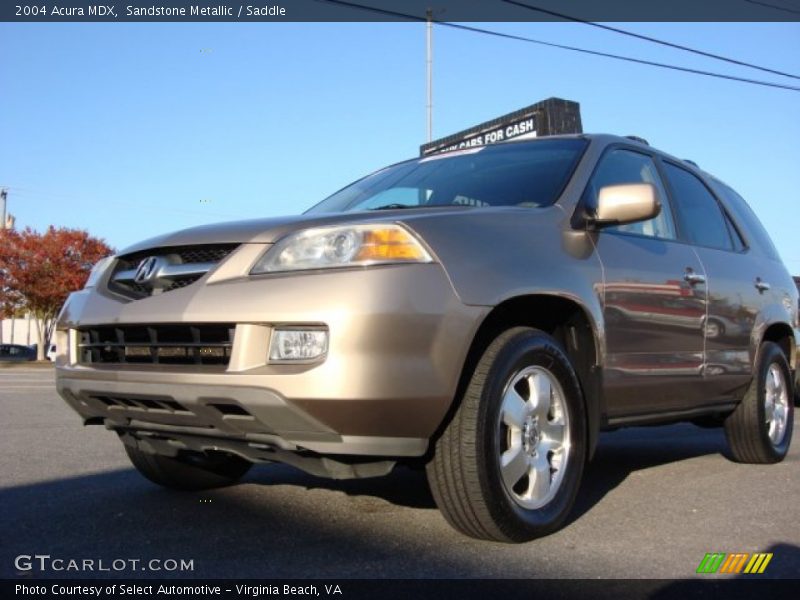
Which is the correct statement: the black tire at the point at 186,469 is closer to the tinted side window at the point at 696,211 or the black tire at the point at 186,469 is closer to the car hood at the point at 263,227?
the car hood at the point at 263,227

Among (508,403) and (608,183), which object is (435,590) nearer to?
(508,403)

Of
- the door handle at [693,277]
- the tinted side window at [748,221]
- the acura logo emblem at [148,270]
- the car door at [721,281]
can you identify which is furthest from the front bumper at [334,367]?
the tinted side window at [748,221]

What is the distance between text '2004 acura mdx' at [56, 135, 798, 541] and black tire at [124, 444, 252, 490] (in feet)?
0.05

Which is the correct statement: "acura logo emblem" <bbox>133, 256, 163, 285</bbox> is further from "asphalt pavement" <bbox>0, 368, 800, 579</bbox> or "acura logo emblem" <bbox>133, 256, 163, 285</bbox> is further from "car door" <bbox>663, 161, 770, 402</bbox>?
"car door" <bbox>663, 161, 770, 402</bbox>

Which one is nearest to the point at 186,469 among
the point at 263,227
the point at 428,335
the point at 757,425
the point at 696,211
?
the point at 263,227

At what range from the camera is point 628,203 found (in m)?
3.59

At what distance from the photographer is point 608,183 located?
4.11m

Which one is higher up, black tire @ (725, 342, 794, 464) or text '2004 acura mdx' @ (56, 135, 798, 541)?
text '2004 acura mdx' @ (56, 135, 798, 541)

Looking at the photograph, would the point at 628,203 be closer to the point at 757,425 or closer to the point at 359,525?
the point at 359,525

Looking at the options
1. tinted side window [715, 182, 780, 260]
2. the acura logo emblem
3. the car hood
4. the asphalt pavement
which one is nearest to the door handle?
the asphalt pavement

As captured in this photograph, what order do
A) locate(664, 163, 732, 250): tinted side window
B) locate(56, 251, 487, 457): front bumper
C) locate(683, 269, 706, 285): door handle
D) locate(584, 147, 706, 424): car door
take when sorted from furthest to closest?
1. locate(664, 163, 732, 250): tinted side window
2. locate(683, 269, 706, 285): door handle
3. locate(584, 147, 706, 424): car door
4. locate(56, 251, 487, 457): front bumper

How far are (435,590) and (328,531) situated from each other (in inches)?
32.4

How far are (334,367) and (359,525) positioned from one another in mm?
975

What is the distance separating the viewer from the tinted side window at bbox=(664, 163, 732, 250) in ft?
15.6
